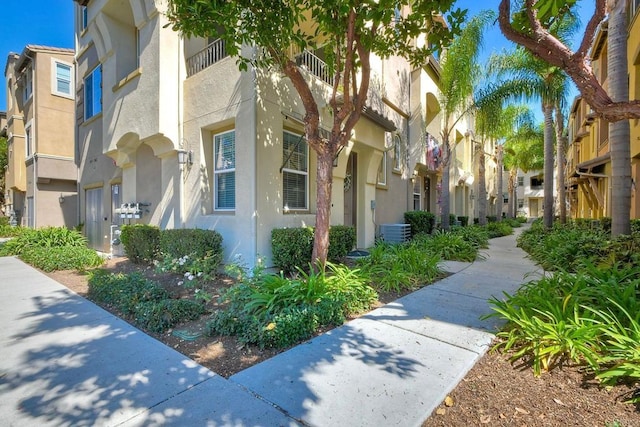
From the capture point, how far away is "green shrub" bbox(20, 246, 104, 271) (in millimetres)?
8266

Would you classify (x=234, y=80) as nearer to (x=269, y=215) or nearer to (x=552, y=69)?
(x=269, y=215)

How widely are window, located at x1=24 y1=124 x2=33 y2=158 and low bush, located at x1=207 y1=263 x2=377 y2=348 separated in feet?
57.2

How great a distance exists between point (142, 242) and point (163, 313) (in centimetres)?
475

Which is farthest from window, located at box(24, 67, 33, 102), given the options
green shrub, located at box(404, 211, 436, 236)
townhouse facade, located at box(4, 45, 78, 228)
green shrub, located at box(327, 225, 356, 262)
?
green shrub, located at box(404, 211, 436, 236)

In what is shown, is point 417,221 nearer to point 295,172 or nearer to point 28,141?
point 295,172

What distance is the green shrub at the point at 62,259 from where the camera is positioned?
8.27 m

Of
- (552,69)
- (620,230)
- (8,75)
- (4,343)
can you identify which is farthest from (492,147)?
(8,75)

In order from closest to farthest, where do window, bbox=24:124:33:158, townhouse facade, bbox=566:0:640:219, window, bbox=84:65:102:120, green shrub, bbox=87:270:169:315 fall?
green shrub, bbox=87:270:169:315, townhouse facade, bbox=566:0:640:219, window, bbox=84:65:102:120, window, bbox=24:124:33:158

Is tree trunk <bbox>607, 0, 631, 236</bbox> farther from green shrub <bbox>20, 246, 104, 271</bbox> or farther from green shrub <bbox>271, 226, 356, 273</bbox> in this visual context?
green shrub <bbox>20, 246, 104, 271</bbox>

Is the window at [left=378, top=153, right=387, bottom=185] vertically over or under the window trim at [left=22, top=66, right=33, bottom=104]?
under

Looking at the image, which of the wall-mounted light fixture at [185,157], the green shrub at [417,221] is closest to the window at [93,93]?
the wall-mounted light fixture at [185,157]

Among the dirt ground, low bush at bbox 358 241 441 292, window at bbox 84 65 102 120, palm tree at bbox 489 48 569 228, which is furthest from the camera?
window at bbox 84 65 102 120

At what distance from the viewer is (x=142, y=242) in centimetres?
839

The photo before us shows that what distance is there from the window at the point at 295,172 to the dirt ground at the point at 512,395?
4.45 meters
